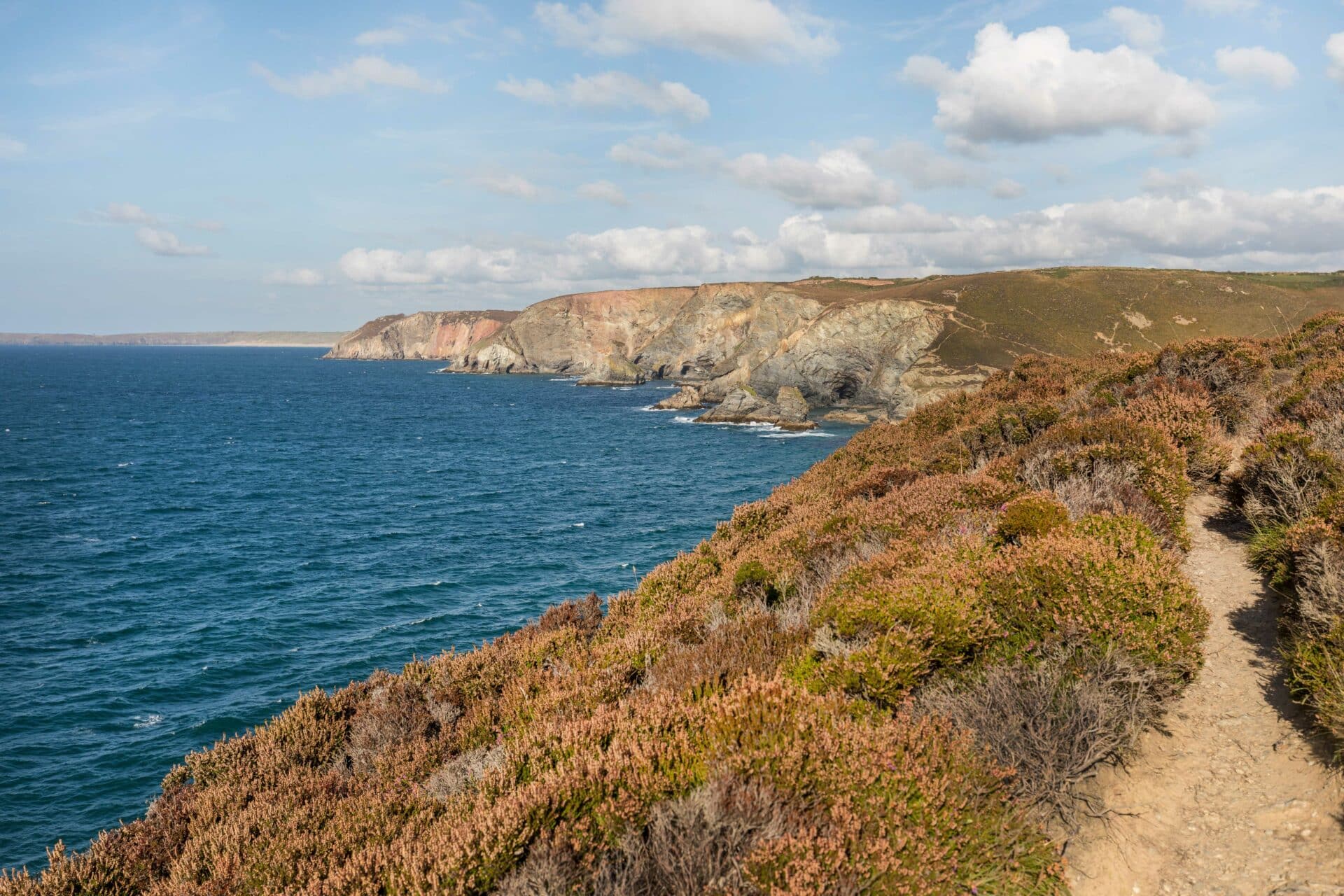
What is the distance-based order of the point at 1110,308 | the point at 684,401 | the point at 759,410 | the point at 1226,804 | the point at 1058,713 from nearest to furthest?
1. the point at 1226,804
2. the point at 1058,713
3. the point at 759,410
4. the point at 1110,308
5. the point at 684,401

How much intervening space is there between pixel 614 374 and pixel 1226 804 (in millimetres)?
132236

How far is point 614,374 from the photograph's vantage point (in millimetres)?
135875

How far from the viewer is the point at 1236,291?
306ft

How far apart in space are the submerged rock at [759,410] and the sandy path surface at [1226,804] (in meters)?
71.4

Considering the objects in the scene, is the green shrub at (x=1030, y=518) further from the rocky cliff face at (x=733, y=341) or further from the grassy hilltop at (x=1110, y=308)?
the grassy hilltop at (x=1110, y=308)

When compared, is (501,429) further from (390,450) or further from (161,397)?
(161,397)

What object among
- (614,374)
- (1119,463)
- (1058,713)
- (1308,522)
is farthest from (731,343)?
(1058,713)

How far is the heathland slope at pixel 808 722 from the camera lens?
15.9ft

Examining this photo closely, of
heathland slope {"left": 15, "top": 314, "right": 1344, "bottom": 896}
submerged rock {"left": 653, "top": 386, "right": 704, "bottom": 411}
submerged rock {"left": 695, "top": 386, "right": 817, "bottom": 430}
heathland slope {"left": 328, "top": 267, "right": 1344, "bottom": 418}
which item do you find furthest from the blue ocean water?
heathland slope {"left": 328, "top": 267, "right": 1344, "bottom": 418}

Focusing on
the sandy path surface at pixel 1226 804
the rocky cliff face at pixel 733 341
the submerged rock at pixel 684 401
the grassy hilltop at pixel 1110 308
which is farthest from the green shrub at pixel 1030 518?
the submerged rock at pixel 684 401

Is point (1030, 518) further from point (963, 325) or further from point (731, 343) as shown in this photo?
point (731, 343)

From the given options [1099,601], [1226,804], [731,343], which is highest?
[731,343]

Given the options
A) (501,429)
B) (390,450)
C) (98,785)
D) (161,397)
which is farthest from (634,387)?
(98,785)

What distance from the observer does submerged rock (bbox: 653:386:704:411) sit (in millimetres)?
94438
